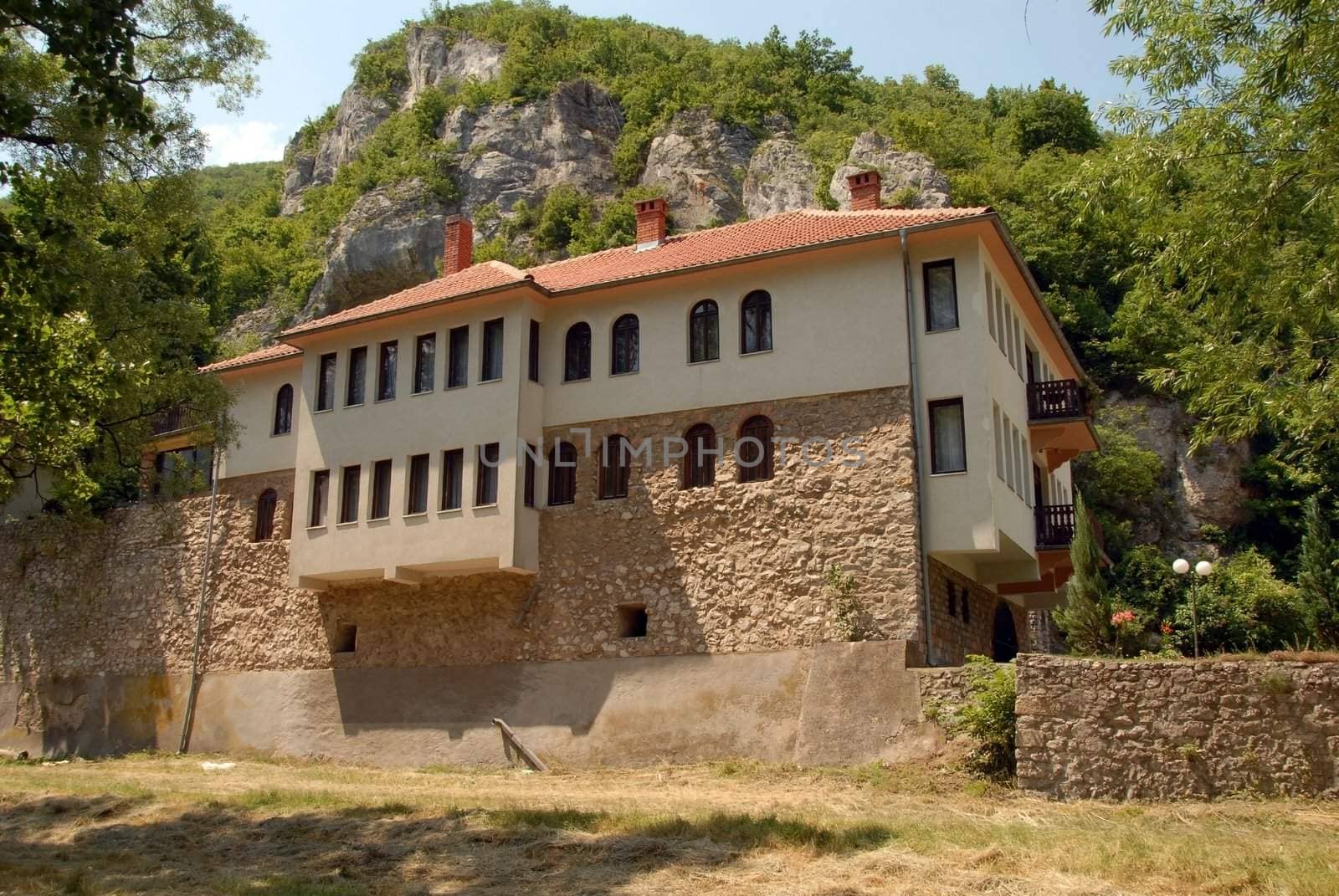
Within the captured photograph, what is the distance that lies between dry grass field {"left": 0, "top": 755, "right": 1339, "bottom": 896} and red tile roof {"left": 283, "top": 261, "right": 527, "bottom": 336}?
→ 32.2ft

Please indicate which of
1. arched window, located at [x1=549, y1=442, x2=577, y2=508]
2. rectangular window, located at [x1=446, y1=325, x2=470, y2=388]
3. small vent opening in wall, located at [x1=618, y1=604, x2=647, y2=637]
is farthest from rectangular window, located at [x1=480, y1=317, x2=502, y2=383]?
small vent opening in wall, located at [x1=618, y1=604, x2=647, y2=637]

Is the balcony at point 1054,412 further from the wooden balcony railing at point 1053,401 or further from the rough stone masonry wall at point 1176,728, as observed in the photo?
the rough stone masonry wall at point 1176,728

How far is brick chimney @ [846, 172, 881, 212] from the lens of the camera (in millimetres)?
24734

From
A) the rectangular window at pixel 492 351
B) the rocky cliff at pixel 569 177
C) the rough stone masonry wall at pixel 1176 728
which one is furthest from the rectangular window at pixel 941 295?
the rocky cliff at pixel 569 177

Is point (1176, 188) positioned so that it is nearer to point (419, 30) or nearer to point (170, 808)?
point (170, 808)

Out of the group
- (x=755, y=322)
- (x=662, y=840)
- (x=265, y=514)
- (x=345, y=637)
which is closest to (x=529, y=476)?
(x=755, y=322)

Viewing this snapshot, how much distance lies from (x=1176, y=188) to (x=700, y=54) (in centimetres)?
5356

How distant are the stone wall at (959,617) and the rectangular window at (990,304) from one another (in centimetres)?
422

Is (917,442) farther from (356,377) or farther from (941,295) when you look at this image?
(356,377)

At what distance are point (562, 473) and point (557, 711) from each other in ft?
14.4

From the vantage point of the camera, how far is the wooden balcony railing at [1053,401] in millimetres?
23453

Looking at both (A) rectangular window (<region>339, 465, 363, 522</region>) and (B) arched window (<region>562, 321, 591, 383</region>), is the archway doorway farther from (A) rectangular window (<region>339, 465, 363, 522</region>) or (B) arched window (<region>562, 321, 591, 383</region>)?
(A) rectangular window (<region>339, 465, 363, 522</region>)

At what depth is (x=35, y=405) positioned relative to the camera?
15.0 meters

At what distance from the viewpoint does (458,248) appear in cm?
2809
